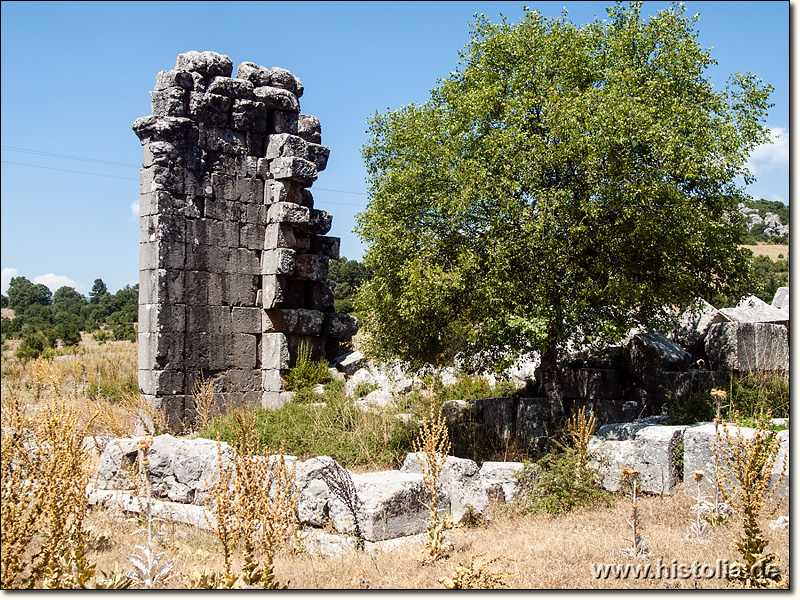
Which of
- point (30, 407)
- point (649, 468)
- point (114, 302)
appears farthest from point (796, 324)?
point (114, 302)

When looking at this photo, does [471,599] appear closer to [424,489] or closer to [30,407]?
[424,489]

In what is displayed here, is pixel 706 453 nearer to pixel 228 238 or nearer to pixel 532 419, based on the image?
pixel 532 419

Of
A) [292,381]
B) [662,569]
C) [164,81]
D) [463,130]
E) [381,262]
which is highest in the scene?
[164,81]

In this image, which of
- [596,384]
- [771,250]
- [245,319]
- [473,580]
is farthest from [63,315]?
[473,580]

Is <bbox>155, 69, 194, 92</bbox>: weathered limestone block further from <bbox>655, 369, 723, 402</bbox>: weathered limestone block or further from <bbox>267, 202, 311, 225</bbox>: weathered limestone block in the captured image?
<bbox>655, 369, 723, 402</bbox>: weathered limestone block

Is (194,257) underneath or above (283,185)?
underneath

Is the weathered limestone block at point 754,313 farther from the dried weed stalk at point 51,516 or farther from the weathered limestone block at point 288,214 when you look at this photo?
the dried weed stalk at point 51,516

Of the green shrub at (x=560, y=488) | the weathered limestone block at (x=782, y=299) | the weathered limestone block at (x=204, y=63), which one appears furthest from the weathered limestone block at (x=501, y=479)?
the weathered limestone block at (x=204, y=63)

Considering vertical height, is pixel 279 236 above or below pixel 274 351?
above

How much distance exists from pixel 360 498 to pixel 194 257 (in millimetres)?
7816

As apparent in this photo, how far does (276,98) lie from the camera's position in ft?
48.8

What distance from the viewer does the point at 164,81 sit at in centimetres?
1401

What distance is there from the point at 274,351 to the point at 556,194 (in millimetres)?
7160

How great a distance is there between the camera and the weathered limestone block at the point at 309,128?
50.1ft
